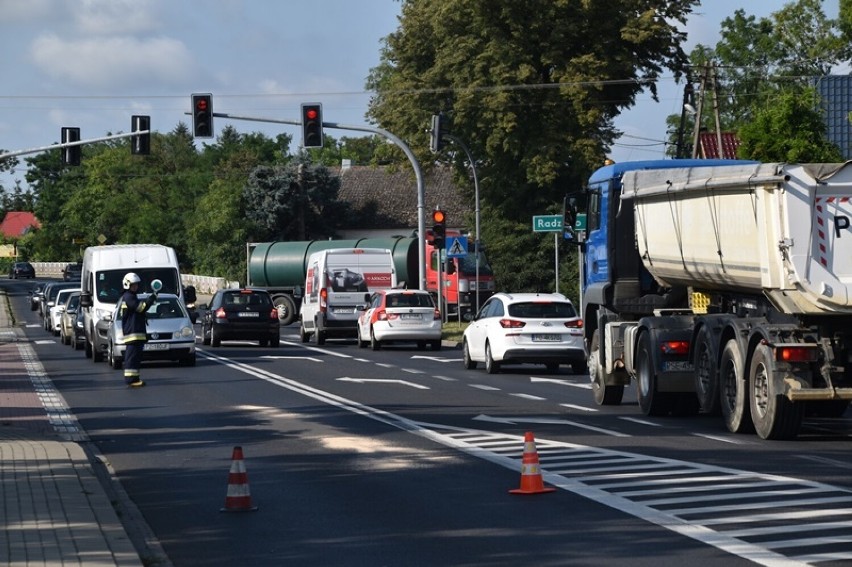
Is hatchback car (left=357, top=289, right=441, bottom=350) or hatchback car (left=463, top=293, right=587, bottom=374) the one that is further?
hatchback car (left=357, top=289, right=441, bottom=350)

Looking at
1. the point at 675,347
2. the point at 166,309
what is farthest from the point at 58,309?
the point at 675,347

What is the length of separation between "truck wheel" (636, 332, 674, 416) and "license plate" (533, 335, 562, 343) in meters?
8.92

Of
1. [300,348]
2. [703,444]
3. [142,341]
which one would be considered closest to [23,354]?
[300,348]

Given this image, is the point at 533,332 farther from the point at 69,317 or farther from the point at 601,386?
the point at 69,317

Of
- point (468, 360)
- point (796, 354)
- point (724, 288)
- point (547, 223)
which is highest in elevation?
point (547, 223)

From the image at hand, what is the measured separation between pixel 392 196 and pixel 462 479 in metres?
91.2

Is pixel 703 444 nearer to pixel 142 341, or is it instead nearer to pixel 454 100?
pixel 142 341

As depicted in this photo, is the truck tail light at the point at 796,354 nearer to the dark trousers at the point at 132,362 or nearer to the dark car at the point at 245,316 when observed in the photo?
the dark trousers at the point at 132,362

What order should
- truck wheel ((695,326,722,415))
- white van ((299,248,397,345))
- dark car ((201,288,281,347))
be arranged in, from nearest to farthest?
truck wheel ((695,326,722,415)), dark car ((201,288,281,347)), white van ((299,248,397,345))

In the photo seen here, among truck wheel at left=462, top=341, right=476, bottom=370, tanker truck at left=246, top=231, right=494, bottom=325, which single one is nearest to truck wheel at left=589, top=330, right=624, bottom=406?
truck wheel at left=462, top=341, right=476, bottom=370

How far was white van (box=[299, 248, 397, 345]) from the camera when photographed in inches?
1738

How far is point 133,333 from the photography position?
27188 millimetres

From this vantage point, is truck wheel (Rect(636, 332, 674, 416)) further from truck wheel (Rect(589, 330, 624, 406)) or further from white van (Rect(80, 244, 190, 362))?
white van (Rect(80, 244, 190, 362))

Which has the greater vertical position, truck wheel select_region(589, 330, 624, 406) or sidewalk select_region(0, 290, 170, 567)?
truck wheel select_region(589, 330, 624, 406)
